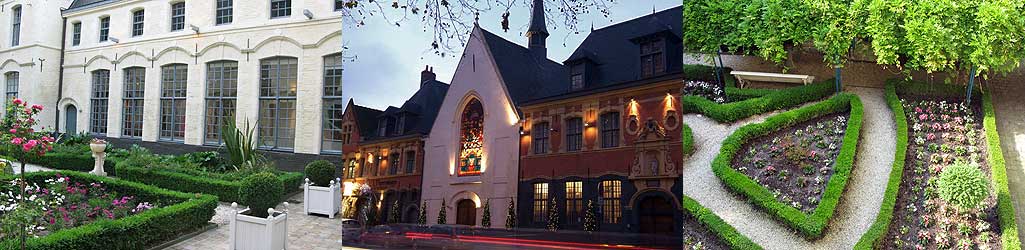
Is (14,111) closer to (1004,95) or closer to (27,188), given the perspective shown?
(27,188)

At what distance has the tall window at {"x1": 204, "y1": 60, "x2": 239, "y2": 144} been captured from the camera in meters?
6.82

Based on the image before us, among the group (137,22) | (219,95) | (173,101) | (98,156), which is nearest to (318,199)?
(219,95)

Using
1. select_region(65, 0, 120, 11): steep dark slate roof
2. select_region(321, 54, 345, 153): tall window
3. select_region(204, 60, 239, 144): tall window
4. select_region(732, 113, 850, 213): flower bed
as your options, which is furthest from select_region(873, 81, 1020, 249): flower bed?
select_region(65, 0, 120, 11): steep dark slate roof

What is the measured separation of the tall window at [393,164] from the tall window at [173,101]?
22.8ft

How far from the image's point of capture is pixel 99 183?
635 centimetres

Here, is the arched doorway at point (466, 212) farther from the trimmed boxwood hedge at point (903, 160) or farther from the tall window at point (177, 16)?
the tall window at point (177, 16)

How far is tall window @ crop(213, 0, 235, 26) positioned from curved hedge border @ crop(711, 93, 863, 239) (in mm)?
5945

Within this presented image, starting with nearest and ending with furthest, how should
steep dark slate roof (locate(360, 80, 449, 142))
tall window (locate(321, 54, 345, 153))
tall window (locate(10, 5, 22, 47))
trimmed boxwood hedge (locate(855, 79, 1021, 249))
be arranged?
steep dark slate roof (locate(360, 80, 449, 142)), trimmed boxwood hedge (locate(855, 79, 1021, 249)), tall window (locate(321, 54, 345, 153)), tall window (locate(10, 5, 22, 47))

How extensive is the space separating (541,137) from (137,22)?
27.7 feet

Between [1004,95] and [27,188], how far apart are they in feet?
31.7

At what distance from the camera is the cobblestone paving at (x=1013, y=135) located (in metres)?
4.50

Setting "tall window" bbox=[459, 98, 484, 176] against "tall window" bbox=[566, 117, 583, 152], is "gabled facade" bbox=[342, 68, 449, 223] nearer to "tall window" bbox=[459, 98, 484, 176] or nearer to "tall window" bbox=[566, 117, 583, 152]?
"tall window" bbox=[459, 98, 484, 176]

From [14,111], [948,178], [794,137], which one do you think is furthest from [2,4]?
[948,178]

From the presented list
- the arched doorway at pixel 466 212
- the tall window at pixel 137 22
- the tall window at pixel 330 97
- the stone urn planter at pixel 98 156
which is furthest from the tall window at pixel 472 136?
the tall window at pixel 137 22
